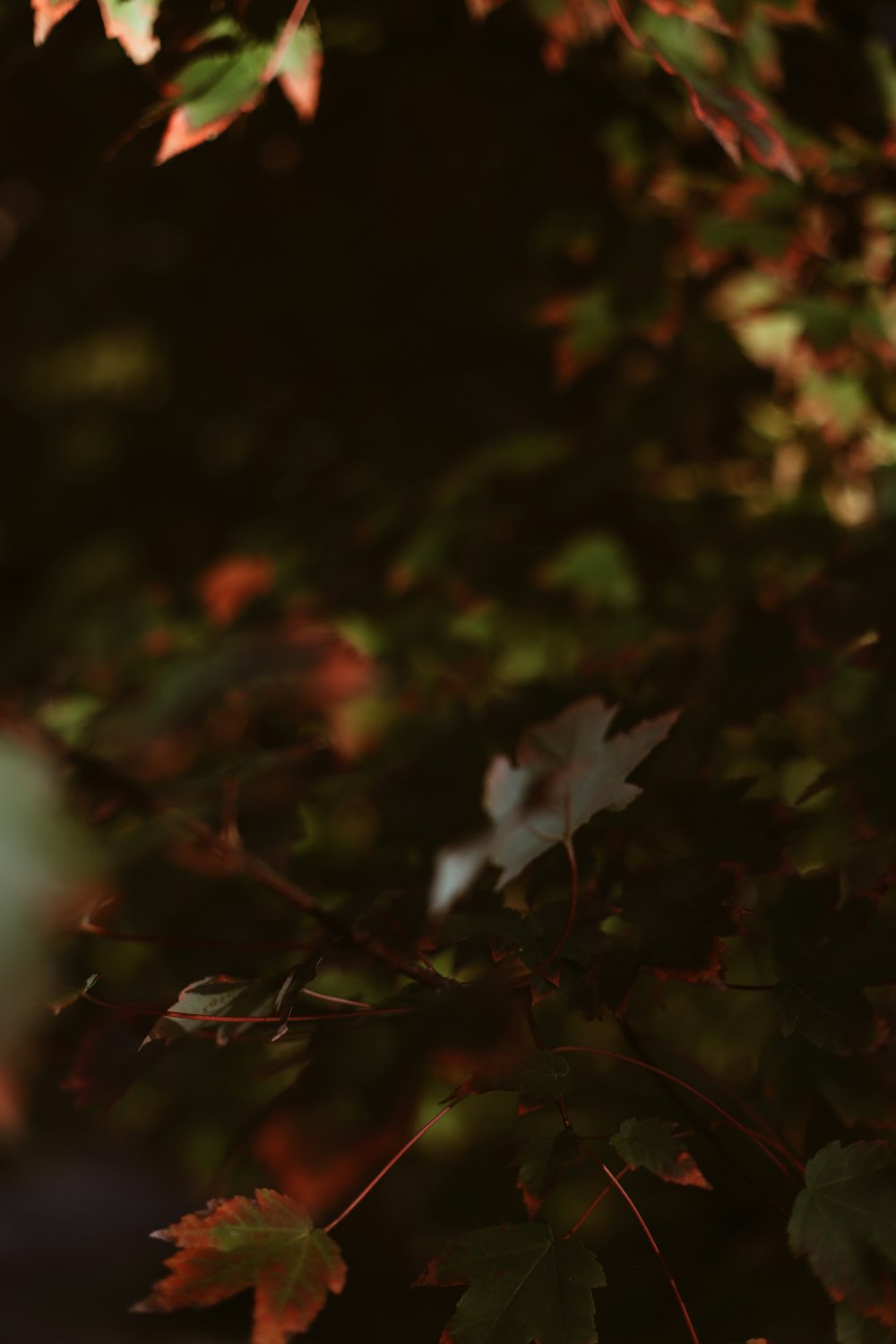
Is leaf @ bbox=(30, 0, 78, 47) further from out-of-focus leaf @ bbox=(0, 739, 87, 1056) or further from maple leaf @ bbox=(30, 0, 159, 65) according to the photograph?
out-of-focus leaf @ bbox=(0, 739, 87, 1056)

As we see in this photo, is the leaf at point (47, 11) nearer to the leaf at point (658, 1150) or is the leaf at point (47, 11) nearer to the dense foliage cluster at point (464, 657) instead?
the dense foliage cluster at point (464, 657)

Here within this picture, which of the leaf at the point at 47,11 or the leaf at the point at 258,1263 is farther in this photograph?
the leaf at the point at 47,11

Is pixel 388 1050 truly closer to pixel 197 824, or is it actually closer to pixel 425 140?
pixel 197 824

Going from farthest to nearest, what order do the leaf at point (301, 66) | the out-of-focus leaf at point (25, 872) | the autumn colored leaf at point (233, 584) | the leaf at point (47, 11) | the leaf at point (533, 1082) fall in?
1. the autumn colored leaf at point (233, 584)
2. the leaf at point (301, 66)
3. the leaf at point (47, 11)
4. the leaf at point (533, 1082)
5. the out-of-focus leaf at point (25, 872)

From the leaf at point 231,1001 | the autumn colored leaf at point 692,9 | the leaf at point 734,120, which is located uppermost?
the autumn colored leaf at point 692,9

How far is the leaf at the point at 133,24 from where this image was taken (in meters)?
0.55

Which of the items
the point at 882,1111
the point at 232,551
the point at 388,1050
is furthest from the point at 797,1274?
the point at 232,551

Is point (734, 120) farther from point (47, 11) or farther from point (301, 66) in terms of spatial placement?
point (47, 11)

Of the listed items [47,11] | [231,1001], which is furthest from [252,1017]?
[47,11]

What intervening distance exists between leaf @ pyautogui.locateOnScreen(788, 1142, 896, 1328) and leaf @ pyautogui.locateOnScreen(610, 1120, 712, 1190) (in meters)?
0.04

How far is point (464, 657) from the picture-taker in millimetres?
1029

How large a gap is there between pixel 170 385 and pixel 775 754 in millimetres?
1092

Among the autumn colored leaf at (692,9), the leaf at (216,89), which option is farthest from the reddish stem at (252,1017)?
the autumn colored leaf at (692,9)

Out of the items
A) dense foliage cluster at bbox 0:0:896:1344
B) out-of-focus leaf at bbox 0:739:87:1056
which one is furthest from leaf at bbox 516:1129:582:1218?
out-of-focus leaf at bbox 0:739:87:1056
